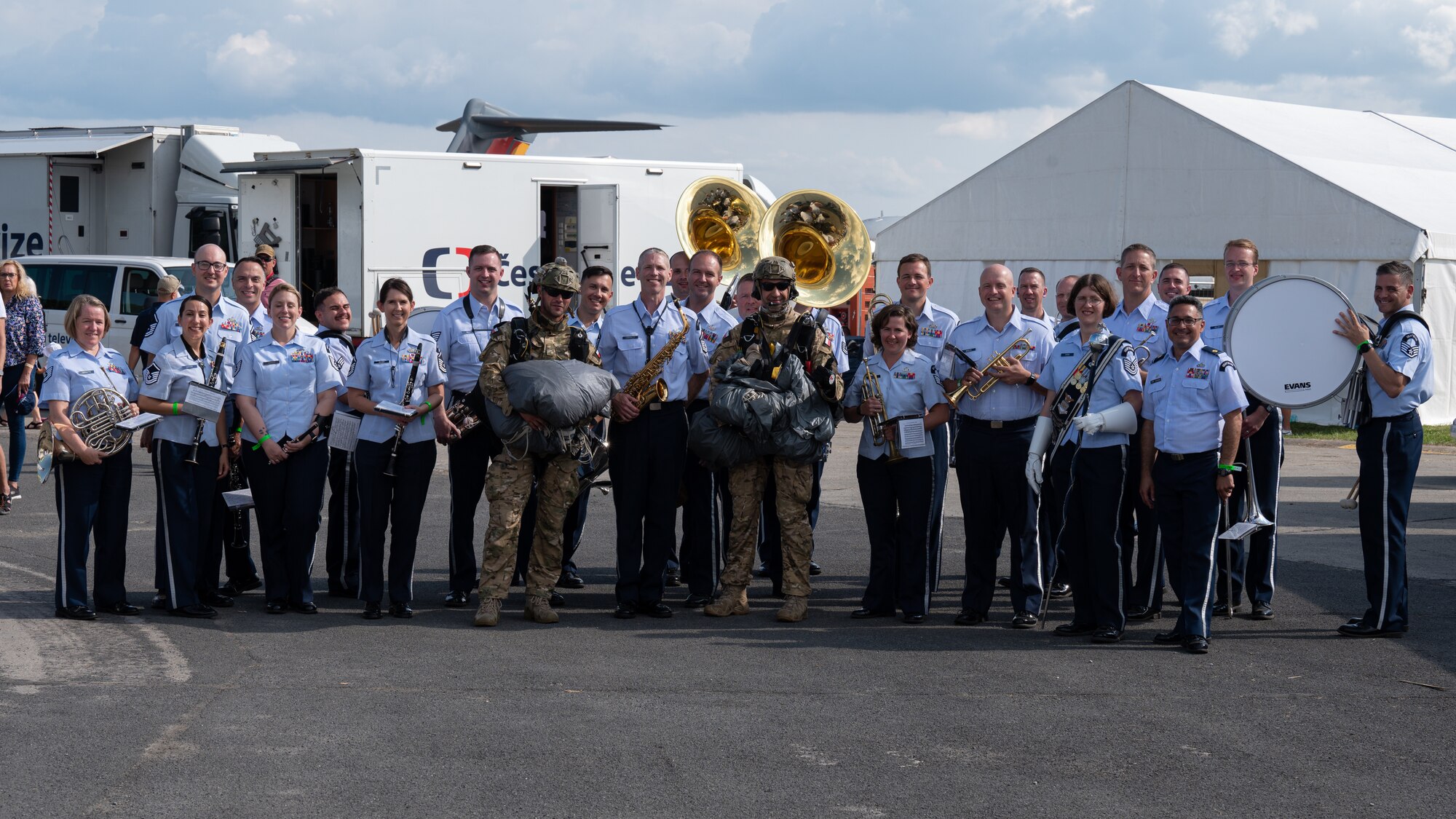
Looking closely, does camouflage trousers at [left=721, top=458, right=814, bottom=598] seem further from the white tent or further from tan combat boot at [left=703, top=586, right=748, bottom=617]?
the white tent

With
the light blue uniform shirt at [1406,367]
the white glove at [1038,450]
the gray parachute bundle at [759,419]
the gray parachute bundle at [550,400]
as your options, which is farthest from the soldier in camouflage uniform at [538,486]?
the light blue uniform shirt at [1406,367]

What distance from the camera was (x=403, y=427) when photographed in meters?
7.73

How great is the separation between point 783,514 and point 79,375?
12.0 feet

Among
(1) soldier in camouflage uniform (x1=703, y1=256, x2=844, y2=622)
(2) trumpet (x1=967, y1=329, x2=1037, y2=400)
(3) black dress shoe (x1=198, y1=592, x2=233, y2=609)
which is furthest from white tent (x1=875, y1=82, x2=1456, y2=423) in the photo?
(3) black dress shoe (x1=198, y1=592, x2=233, y2=609)

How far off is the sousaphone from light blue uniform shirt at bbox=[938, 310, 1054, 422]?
94.4 inches

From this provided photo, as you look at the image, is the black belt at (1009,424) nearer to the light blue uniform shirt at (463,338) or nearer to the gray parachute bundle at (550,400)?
the gray parachute bundle at (550,400)

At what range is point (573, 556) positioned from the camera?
987 cm

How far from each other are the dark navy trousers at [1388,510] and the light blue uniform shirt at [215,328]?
5895mm

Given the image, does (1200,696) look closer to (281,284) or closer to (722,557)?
(722,557)

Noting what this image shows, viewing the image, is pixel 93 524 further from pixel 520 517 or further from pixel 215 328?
pixel 520 517

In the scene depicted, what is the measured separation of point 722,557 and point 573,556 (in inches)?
60.5

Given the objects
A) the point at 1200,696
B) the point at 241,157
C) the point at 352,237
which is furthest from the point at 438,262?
the point at 1200,696

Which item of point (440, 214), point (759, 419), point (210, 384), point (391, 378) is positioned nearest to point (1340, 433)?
point (440, 214)

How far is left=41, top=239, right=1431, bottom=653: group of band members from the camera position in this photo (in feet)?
24.4
